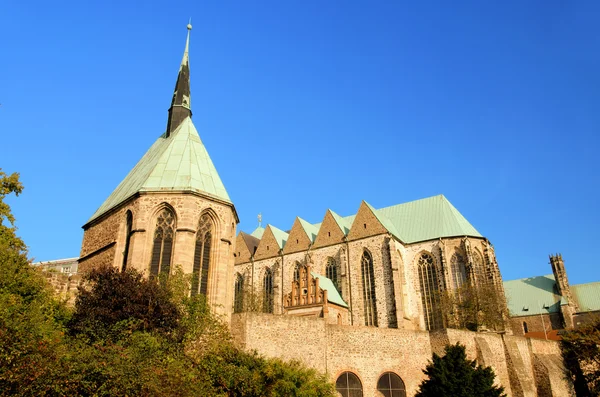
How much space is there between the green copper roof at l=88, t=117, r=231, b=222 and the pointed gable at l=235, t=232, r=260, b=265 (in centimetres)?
2224

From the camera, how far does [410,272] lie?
44.9m

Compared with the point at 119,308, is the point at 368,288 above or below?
above

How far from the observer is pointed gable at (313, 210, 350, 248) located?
151ft

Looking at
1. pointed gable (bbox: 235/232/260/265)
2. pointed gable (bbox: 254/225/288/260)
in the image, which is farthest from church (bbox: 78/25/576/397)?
pointed gable (bbox: 235/232/260/265)

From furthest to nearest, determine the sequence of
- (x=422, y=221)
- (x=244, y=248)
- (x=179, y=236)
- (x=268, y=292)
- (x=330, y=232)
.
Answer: (x=244, y=248) → (x=268, y=292) → (x=422, y=221) → (x=330, y=232) → (x=179, y=236)

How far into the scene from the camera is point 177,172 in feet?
86.1

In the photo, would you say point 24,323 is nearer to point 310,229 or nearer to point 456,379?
point 456,379

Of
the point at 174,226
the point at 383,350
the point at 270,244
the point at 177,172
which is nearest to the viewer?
the point at 174,226

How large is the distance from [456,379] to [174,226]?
14847mm

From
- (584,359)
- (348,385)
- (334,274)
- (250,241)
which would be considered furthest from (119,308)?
(250,241)

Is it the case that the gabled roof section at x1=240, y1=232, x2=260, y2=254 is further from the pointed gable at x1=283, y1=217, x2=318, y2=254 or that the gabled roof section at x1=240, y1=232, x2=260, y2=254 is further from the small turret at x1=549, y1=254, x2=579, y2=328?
the small turret at x1=549, y1=254, x2=579, y2=328

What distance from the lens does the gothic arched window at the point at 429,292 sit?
41.9 meters

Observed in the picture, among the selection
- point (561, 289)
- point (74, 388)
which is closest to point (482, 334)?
point (74, 388)

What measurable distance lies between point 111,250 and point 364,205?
26046 mm
